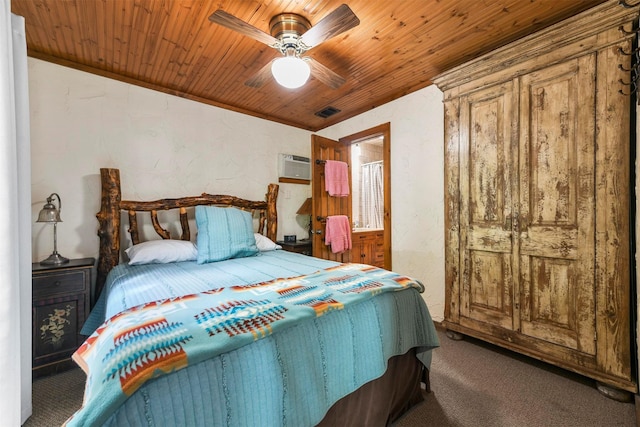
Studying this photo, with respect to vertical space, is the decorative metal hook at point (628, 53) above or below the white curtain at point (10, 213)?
above

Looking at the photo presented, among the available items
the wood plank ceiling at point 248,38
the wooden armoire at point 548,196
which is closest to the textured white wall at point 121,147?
the wood plank ceiling at point 248,38

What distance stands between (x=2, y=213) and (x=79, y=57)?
1996 mm

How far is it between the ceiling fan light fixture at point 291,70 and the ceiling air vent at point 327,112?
1.57 meters

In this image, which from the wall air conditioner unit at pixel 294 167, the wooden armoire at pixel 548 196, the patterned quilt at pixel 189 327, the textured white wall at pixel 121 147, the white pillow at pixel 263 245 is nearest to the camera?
the patterned quilt at pixel 189 327

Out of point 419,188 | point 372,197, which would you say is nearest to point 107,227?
point 419,188

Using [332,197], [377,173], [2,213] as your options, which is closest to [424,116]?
[332,197]

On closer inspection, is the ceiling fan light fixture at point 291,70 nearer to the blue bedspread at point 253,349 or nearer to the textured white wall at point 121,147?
the blue bedspread at point 253,349

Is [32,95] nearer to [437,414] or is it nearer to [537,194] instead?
[437,414]

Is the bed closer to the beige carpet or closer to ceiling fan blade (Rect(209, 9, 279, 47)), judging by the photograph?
the beige carpet

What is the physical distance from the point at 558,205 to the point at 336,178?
2.15 metres

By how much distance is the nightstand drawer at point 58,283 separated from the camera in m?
1.76

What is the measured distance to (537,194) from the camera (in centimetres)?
185

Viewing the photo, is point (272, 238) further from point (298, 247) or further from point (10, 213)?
point (10, 213)

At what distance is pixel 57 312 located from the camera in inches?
72.2
